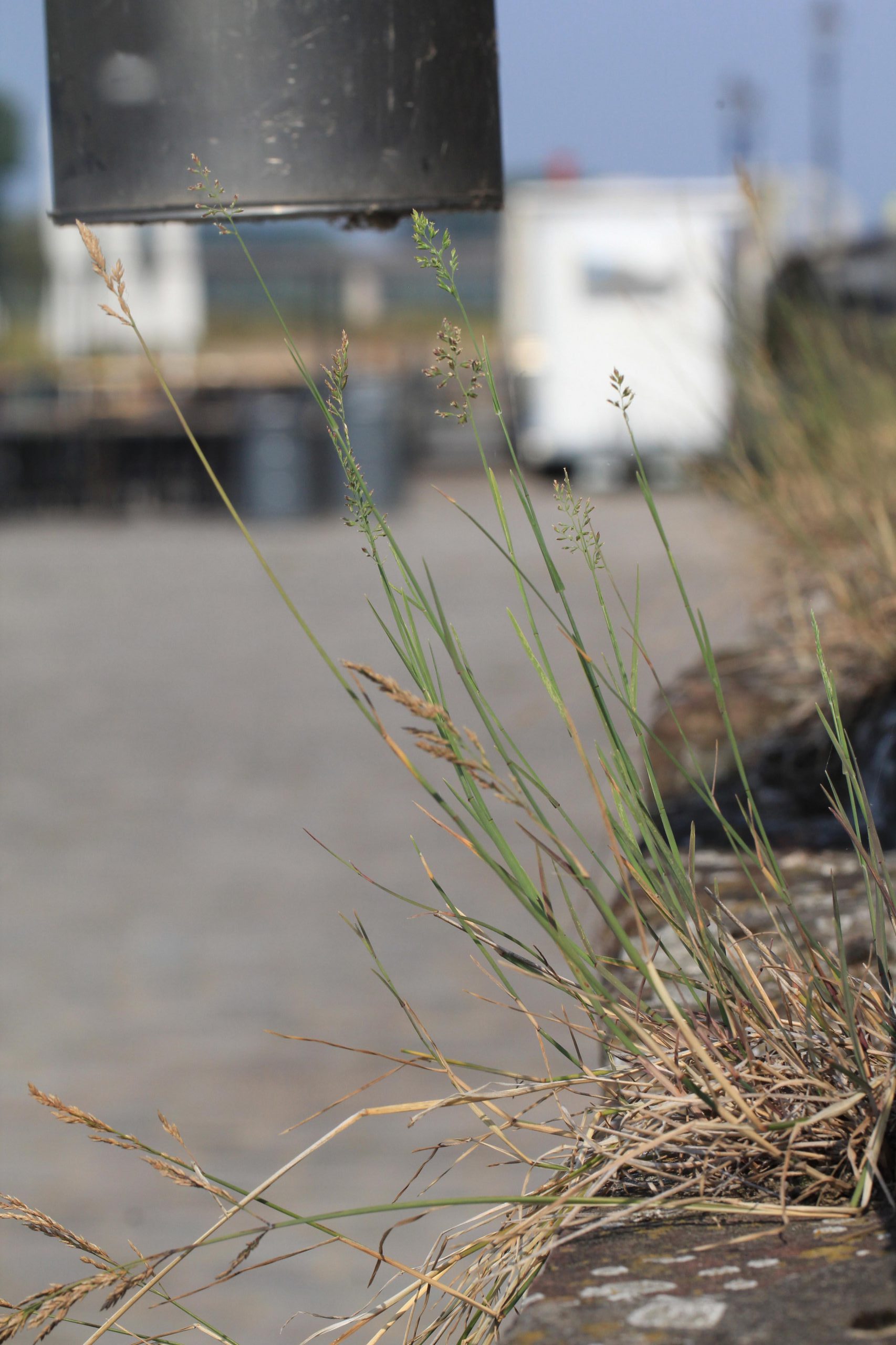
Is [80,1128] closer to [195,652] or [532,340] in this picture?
[195,652]

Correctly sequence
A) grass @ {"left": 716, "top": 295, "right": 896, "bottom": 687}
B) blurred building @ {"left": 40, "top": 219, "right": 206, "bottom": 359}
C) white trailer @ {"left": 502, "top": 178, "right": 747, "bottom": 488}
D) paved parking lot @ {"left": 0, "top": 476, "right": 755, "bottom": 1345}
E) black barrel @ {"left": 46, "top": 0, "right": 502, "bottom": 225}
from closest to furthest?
black barrel @ {"left": 46, "top": 0, "right": 502, "bottom": 225} < paved parking lot @ {"left": 0, "top": 476, "right": 755, "bottom": 1345} < grass @ {"left": 716, "top": 295, "right": 896, "bottom": 687} < white trailer @ {"left": 502, "top": 178, "right": 747, "bottom": 488} < blurred building @ {"left": 40, "top": 219, "right": 206, "bottom": 359}

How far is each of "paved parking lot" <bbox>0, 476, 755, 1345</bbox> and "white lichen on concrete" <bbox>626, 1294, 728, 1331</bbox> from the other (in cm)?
105

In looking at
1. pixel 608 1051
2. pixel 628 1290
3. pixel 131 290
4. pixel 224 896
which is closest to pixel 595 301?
pixel 224 896

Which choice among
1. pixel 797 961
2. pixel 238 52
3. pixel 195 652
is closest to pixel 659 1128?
pixel 797 961

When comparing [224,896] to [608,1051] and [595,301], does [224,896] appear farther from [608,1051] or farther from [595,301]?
[595,301]

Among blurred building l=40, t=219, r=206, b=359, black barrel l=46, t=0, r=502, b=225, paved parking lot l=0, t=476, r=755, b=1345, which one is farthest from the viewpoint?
blurred building l=40, t=219, r=206, b=359

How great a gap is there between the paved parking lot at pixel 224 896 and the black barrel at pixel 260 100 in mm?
1413

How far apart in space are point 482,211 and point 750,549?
260 centimetres

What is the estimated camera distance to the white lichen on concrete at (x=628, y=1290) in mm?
1025

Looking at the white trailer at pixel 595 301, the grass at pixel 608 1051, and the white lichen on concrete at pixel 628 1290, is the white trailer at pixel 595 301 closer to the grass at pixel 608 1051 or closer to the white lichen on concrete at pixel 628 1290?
the grass at pixel 608 1051

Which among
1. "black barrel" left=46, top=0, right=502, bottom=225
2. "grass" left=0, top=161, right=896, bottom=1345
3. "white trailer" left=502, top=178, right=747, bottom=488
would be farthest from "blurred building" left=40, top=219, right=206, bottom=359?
"white trailer" left=502, top=178, right=747, bottom=488

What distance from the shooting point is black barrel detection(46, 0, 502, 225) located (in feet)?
4.97

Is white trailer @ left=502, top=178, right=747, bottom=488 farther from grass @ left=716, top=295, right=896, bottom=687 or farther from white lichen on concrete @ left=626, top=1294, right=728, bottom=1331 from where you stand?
white lichen on concrete @ left=626, top=1294, right=728, bottom=1331

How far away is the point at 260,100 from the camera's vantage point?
1.52m
